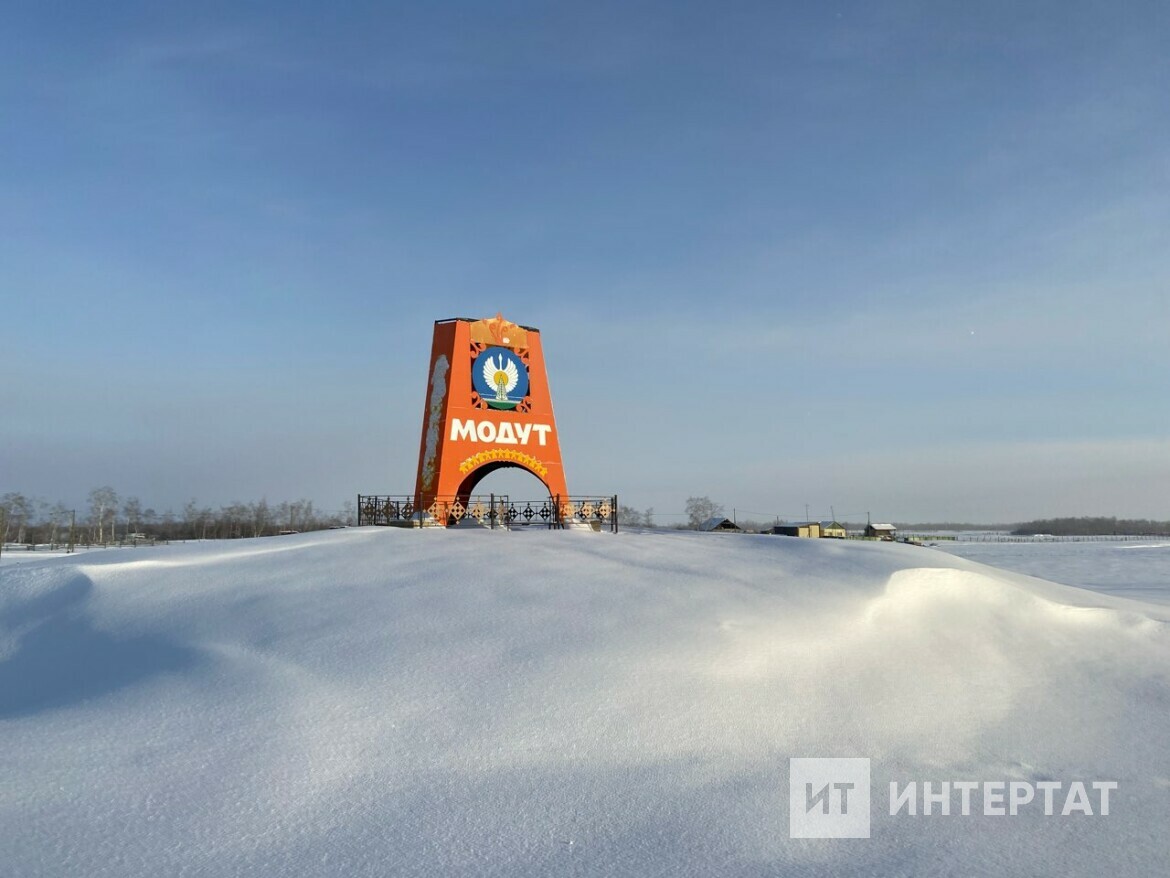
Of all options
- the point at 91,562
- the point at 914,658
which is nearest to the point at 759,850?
the point at 914,658

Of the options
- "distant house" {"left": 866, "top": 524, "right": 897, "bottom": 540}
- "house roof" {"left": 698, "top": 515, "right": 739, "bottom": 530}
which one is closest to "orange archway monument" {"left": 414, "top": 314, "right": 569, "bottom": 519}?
"house roof" {"left": 698, "top": 515, "right": 739, "bottom": 530}

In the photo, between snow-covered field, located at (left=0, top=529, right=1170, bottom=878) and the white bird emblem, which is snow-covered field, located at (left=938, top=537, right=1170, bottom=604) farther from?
the white bird emblem

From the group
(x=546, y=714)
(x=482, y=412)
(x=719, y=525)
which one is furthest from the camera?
(x=719, y=525)

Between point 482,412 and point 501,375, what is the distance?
128 centimetres

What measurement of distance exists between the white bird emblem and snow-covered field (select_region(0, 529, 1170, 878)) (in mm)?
9386

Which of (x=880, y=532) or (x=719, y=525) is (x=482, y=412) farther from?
(x=880, y=532)

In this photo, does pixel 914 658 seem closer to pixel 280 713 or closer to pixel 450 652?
pixel 450 652

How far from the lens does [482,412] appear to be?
2173 centimetres

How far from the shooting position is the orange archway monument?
21.1 m

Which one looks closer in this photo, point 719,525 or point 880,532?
point 719,525

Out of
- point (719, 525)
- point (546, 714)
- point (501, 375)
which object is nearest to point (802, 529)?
point (719, 525)

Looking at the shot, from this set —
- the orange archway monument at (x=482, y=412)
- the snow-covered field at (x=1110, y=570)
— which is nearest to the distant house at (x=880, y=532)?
the snow-covered field at (x=1110, y=570)

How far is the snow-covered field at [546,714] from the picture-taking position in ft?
19.6

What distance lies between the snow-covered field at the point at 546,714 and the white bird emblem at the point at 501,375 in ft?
30.8
